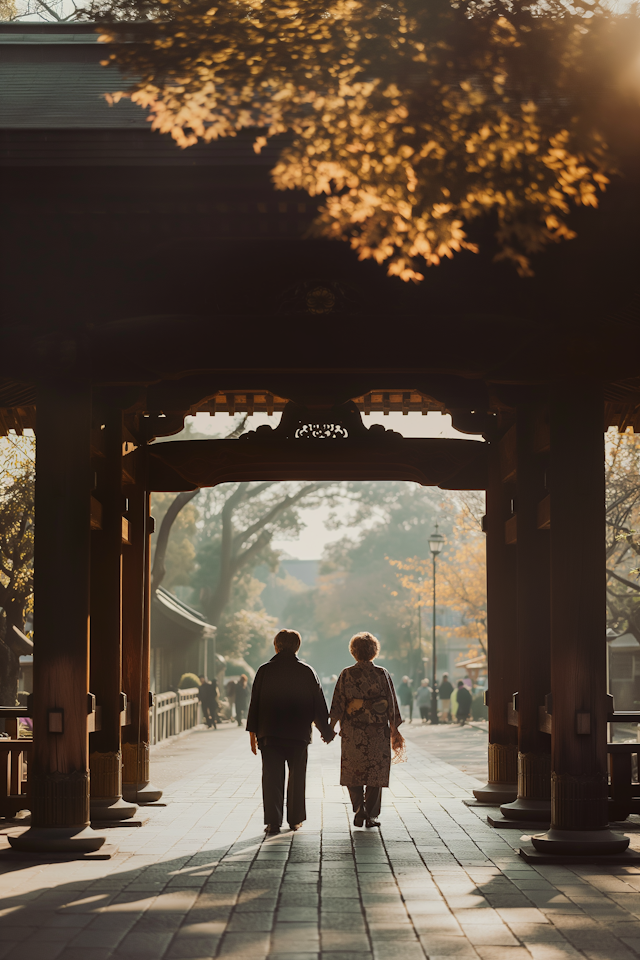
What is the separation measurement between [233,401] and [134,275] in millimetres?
3954

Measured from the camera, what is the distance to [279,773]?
28.4 ft

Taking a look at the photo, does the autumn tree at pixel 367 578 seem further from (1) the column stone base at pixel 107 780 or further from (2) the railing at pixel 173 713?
(1) the column stone base at pixel 107 780

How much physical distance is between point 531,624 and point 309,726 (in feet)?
6.86

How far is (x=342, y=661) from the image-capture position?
79000 millimetres

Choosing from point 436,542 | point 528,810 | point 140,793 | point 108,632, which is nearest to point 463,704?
point 436,542

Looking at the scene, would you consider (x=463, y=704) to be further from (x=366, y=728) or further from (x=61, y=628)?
(x=61, y=628)

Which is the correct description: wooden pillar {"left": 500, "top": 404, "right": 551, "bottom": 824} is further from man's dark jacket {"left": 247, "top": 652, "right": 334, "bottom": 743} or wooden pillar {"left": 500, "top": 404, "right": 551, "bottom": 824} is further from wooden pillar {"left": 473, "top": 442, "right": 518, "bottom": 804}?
man's dark jacket {"left": 247, "top": 652, "right": 334, "bottom": 743}

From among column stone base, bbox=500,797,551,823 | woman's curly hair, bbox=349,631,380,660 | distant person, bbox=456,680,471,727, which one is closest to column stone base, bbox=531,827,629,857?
column stone base, bbox=500,797,551,823

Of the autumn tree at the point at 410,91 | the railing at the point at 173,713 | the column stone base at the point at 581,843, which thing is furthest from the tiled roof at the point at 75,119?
the railing at the point at 173,713

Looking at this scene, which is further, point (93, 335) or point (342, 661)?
point (342, 661)

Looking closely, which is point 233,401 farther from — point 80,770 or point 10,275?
point 80,770

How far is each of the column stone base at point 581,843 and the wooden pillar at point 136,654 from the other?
438 centimetres

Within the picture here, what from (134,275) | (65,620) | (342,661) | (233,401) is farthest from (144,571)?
(342,661)

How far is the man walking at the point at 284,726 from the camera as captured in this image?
861cm
